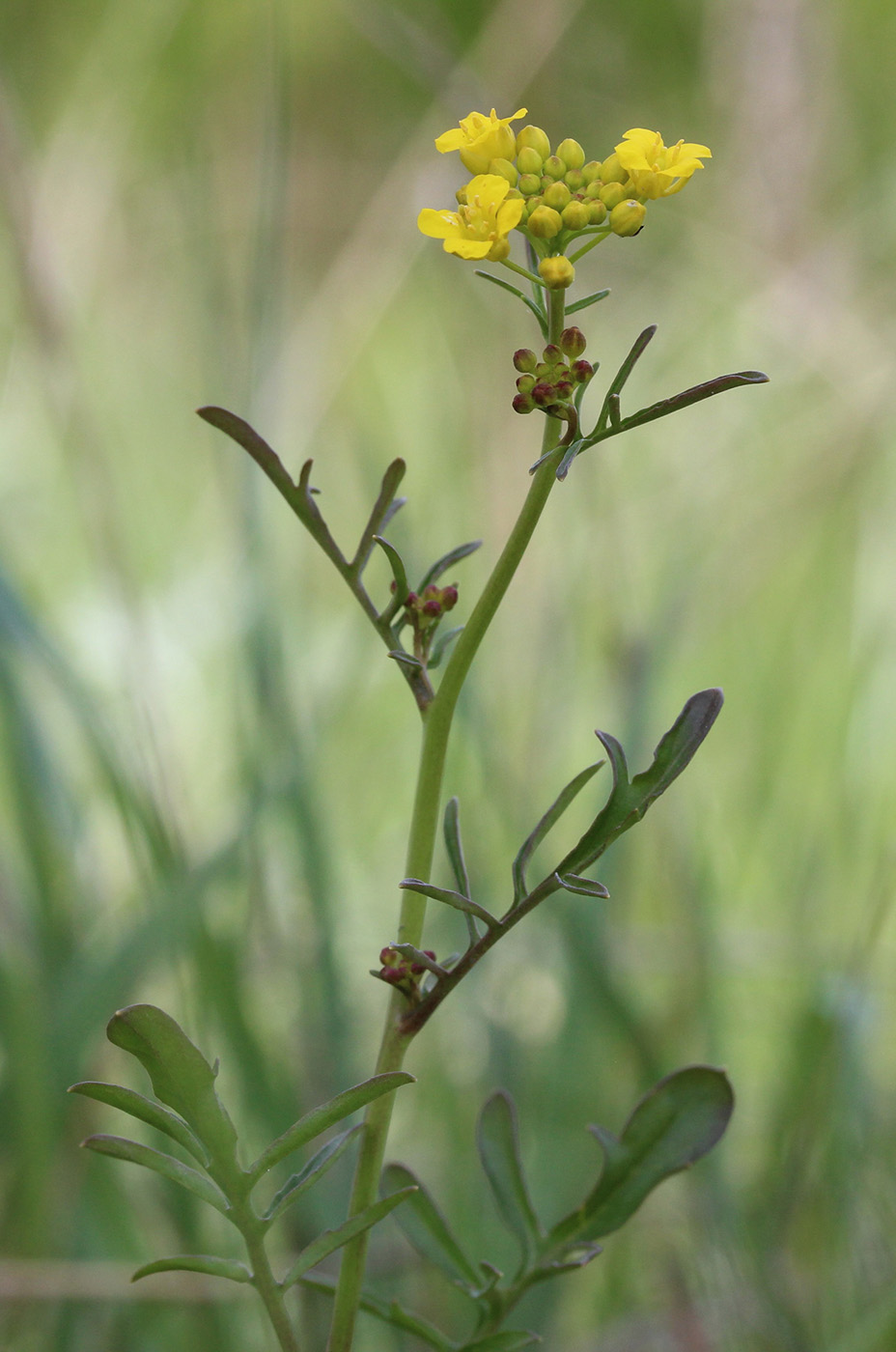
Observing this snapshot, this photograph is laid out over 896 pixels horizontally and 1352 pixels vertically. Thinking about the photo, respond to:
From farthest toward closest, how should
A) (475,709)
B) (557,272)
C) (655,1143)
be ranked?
(475,709) → (655,1143) → (557,272)

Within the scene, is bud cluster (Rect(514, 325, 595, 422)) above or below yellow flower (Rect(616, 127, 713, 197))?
below

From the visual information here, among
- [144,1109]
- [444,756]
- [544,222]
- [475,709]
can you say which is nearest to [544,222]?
[544,222]

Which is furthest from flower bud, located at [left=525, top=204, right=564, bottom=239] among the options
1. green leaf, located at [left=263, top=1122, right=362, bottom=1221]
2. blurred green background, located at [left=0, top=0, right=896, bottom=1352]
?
blurred green background, located at [left=0, top=0, right=896, bottom=1352]

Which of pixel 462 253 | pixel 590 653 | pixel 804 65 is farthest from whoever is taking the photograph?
pixel 804 65

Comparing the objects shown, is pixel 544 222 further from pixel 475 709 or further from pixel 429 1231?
pixel 475 709

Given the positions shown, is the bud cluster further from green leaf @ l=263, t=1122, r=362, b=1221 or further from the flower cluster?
green leaf @ l=263, t=1122, r=362, b=1221

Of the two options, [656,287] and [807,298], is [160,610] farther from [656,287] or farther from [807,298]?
[656,287]

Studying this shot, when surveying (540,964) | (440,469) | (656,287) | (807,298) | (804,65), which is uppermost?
(804,65)

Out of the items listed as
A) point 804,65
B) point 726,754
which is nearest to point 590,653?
point 726,754
